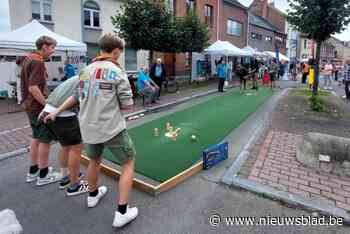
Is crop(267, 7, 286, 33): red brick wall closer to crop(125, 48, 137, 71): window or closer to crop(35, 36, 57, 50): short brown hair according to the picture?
crop(125, 48, 137, 71): window

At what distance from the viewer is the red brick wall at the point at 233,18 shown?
970 inches

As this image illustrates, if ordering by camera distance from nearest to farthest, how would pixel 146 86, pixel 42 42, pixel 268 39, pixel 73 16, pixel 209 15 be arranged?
pixel 42 42, pixel 146 86, pixel 73 16, pixel 209 15, pixel 268 39

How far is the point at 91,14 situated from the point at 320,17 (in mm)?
11354

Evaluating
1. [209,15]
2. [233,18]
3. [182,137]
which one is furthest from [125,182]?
[233,18]

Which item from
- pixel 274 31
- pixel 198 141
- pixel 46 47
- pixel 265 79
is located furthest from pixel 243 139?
pixel 274 31

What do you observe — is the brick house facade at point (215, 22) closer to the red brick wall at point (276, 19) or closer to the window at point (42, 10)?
the window at point (42, 10)

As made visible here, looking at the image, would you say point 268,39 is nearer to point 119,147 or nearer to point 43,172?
point 43,172

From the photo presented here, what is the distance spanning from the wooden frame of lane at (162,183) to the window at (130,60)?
12.8 metres

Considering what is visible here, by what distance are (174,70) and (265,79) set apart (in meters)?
6.55

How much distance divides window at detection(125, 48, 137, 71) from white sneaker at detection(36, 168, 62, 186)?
1296cm

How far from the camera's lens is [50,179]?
357 cm

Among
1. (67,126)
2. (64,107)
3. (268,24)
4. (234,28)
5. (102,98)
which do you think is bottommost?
(67,126)

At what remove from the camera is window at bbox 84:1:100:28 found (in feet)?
45.4

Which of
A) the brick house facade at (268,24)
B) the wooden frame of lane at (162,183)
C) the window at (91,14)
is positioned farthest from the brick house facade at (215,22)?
the wooden frame of lane at (162,183)
